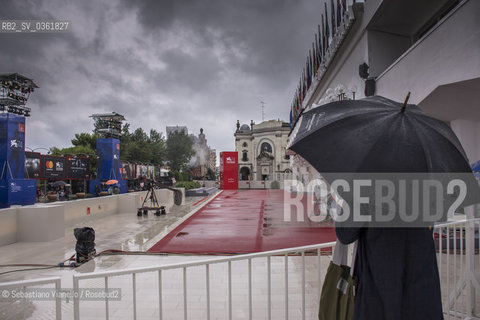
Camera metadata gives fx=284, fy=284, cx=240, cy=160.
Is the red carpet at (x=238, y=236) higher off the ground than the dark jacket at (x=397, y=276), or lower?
lower

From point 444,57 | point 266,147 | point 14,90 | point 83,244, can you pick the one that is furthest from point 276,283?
point 266,147

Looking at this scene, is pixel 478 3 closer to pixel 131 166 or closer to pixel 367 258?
pixel 367 258

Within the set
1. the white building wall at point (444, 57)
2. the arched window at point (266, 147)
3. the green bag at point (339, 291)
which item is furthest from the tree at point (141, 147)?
the green bag at point (339, 291)

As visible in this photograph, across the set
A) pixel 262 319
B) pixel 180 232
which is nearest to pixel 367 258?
pixel 262 319

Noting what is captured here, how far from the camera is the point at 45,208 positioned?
7.84 metres

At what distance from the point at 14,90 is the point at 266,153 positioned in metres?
38.1

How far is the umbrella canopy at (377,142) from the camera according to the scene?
1.56 meters

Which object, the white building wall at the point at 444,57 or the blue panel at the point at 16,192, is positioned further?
the blue panel at the point at 16,192

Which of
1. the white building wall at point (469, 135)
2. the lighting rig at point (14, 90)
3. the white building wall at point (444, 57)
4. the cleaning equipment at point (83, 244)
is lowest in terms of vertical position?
the cleaning equipment at point (83, 244)

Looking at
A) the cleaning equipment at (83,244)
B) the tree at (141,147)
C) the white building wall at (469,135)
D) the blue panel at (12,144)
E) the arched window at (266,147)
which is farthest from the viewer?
the arched window at (266,147)

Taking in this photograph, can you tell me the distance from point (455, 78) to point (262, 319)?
5.57 m

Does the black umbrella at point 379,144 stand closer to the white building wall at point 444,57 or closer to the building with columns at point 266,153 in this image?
the white building wall at point 444,57

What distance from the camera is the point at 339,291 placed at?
1.77 m

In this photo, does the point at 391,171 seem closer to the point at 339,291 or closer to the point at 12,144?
the point at 339,291
